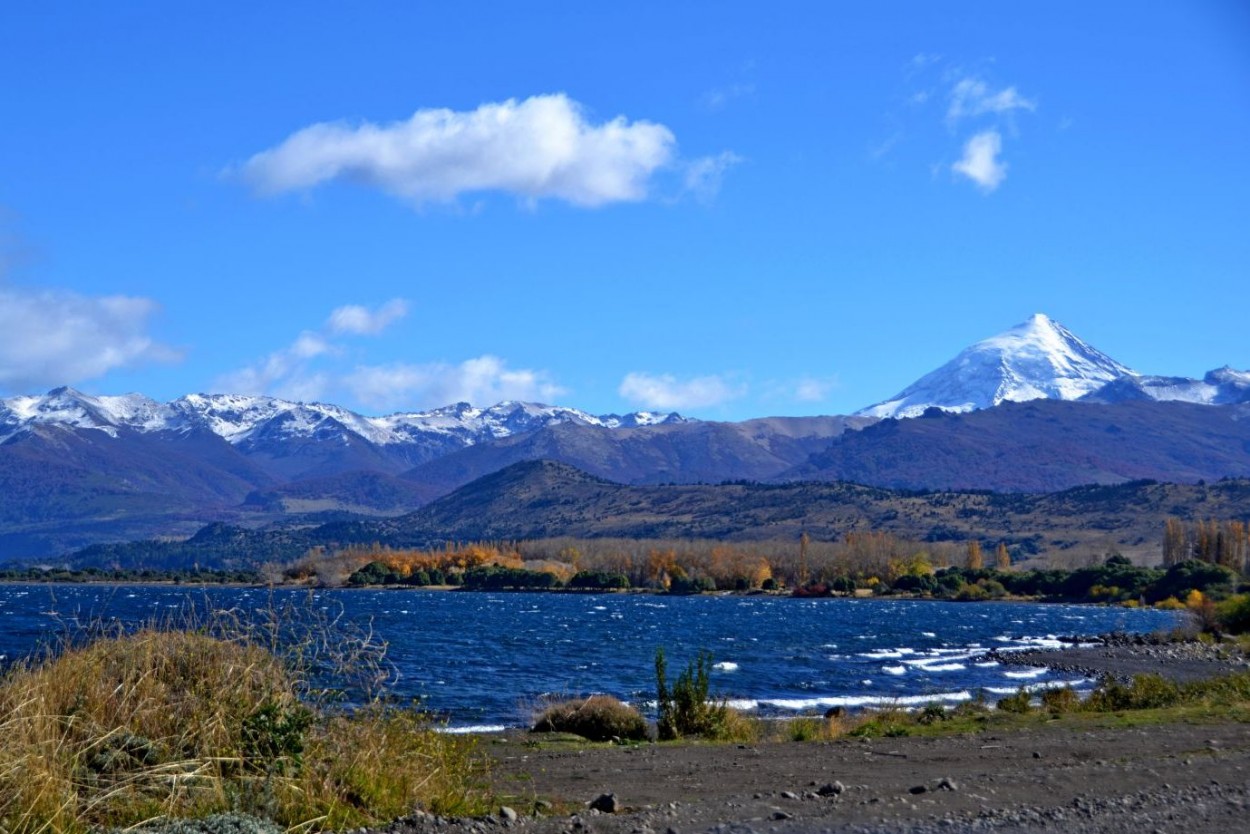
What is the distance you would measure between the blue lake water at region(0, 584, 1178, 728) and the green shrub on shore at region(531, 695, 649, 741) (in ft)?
7.60

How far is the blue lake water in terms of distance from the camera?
36.7 metres

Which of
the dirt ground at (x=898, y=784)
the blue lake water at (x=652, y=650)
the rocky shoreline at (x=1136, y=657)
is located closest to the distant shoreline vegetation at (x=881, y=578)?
the blue lake water at (x=652, y=650)

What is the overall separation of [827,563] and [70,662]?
186m

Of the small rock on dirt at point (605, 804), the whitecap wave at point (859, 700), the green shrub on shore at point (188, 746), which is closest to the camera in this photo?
the green shrub on shore at point (188, 746)

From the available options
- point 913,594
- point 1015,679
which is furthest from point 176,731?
point 913,594

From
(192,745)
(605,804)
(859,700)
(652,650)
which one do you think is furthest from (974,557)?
(192,745)

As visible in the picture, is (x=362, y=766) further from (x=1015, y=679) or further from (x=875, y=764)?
(x=1015, y=679)

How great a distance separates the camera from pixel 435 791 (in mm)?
13430

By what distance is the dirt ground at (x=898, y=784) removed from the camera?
1301 cm

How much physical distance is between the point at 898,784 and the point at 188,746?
836cm

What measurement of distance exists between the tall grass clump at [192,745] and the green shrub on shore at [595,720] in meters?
11.3

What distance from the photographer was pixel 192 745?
12.4 m

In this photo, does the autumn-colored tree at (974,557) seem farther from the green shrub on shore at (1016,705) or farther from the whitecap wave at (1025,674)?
the green shrub on shore at (1016,705)

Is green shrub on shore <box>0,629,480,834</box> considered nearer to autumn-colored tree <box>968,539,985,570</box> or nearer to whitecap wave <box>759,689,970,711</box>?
whitecap wave <box>759,689,970,711</box>
